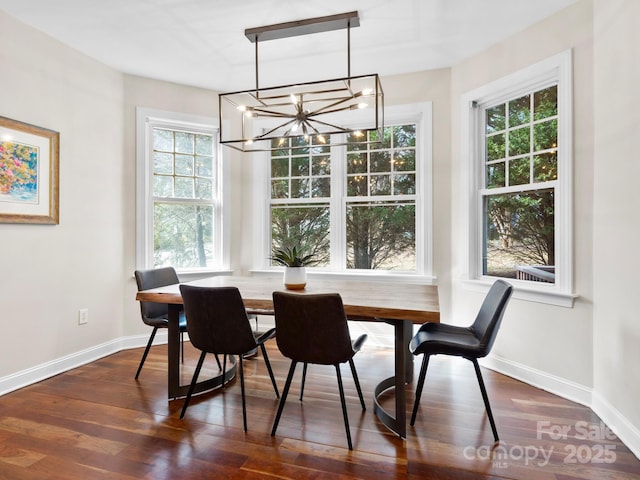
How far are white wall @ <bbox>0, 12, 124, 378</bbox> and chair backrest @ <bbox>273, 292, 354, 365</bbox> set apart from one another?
2135 millimetres

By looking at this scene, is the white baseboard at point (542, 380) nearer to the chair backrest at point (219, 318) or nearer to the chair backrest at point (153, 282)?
the chair backrest at point (219, 318)

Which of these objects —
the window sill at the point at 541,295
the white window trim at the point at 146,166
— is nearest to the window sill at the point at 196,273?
the white window trim at the point at 146,166

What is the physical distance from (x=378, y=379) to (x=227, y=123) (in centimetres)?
306

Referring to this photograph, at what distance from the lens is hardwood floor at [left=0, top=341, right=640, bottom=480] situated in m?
1.80

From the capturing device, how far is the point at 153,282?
10.0 feet

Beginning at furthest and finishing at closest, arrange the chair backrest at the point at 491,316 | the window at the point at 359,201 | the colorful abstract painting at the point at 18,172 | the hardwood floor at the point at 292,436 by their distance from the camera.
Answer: the window at the point at 359,201, the colorful abstract painting at the point at 18,172, the chair backrest at the point at 491,316, the hardwood floor at the point at 292,436

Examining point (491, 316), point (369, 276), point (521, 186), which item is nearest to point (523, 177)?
point (521, 186)

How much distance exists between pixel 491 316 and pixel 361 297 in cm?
78

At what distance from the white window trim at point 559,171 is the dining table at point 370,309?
2.93 ft

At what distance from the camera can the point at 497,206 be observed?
326 cm

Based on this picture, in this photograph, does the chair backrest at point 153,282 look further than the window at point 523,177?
Yes

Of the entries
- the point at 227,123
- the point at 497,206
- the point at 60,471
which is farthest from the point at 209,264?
the point at 497,206

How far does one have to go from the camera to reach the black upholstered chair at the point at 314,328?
6.22 ft

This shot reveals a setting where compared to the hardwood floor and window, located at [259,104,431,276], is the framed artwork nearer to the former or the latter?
the hardwood floor
